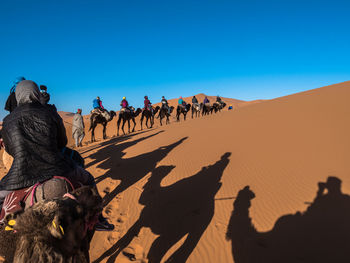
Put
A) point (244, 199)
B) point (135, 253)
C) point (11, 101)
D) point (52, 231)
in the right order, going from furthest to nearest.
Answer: point (11, 101), point (244, 199), point (135, 253), point (52, 231)

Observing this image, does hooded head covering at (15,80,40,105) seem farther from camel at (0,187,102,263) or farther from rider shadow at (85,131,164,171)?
rider shadow at (85,131,164,171)

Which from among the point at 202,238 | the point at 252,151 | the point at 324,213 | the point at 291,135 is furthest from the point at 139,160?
the point at 324,213

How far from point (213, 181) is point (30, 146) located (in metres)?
4.22

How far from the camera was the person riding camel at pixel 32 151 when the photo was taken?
187 cm

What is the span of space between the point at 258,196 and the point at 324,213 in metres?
1.15

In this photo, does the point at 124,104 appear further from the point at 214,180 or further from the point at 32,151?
the point at 32,151

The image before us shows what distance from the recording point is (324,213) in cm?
339

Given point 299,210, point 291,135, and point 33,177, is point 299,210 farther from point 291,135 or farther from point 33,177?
point 33,177

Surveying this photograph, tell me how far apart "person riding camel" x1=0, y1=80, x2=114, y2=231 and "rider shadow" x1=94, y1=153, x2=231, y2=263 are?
2085 mm

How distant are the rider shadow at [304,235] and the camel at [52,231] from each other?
2627 millimetres

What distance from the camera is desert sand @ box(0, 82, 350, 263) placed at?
3555mm

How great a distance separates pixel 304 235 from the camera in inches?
123

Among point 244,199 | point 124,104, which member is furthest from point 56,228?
point 124,104

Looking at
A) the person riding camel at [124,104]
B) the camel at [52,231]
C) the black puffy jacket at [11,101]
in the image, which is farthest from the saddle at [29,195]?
the person riding camel at [124,104]
